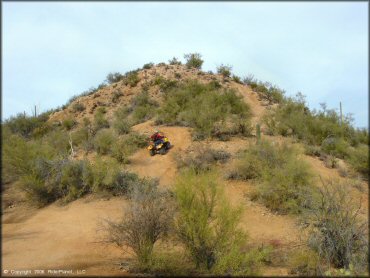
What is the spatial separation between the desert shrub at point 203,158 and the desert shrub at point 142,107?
7852 mm

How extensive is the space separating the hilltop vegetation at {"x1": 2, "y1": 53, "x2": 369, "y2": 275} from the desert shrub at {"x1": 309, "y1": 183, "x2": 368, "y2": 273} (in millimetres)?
23

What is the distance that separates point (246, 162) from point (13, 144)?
7.87 meters

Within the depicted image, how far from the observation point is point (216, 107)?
65.3 feet

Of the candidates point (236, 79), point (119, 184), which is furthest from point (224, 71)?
point (119, 184)

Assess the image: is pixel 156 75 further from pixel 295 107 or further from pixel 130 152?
pixel 130 152

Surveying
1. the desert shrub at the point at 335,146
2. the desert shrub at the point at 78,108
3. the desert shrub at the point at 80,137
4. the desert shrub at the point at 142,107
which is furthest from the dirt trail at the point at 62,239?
the desert shrub at the point at 78,108

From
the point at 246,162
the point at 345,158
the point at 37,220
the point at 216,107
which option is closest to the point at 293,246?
the point at 246,162

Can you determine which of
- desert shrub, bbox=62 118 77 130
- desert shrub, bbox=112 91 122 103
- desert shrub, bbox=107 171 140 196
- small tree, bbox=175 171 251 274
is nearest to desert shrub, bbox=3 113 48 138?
desert shrub, bbox=62 118 77 130

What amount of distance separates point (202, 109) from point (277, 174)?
8.87 m

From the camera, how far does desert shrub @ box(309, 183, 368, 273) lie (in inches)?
263

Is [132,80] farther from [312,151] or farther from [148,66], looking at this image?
[312,151]

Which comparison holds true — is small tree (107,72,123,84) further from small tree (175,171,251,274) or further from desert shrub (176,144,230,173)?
small tree (175,171,251,274)

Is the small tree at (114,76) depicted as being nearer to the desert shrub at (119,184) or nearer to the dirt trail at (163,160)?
the dirt trail at (163,160)

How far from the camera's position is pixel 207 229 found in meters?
6.57
